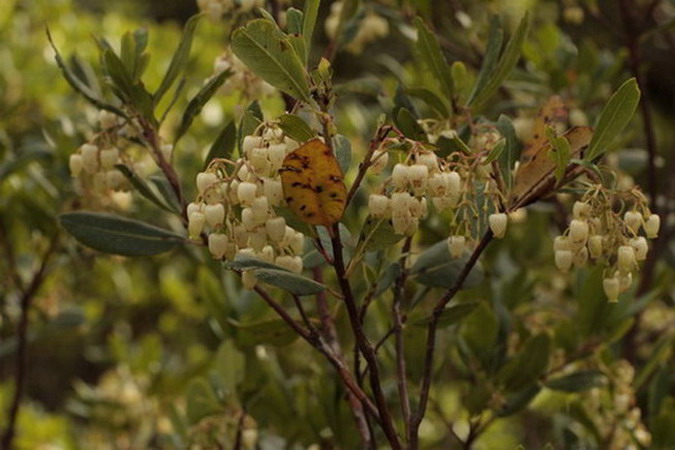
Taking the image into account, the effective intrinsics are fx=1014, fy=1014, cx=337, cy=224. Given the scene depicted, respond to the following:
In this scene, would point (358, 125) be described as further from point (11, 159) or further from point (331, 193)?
point (331, 193)

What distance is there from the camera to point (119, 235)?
50.6 inches

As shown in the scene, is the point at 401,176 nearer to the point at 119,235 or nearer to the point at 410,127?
the point at 410,127

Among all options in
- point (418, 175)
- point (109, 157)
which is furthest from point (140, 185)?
point (418, 175)

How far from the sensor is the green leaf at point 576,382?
1.55 meters

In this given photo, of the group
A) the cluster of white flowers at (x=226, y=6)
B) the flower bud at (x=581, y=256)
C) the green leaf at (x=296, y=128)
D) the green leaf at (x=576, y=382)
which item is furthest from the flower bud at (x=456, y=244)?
the green leaf at (x=576, y=382)

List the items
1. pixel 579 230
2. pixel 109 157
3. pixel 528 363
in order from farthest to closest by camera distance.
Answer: pixel 528 363, pixel 109 157, pixel 579 230

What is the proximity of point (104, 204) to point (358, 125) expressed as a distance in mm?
854

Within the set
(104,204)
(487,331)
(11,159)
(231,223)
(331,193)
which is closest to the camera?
(331,193)

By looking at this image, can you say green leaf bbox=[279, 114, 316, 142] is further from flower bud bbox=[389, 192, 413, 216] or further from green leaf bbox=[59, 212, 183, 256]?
green leaf bbox=[59, 212, 183, 256]

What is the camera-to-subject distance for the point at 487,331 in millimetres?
1532

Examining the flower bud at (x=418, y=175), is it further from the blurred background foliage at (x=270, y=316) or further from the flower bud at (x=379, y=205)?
the blurred background foliage at (x=270, y=316)

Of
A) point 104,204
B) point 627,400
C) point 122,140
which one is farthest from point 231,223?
point 627,400

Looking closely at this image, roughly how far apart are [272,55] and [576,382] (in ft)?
2.79

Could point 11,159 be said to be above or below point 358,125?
above
